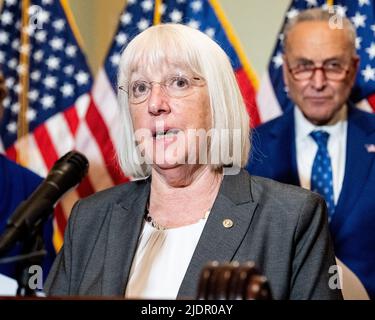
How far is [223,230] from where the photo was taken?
1.80m

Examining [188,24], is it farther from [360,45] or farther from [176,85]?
[176,85]

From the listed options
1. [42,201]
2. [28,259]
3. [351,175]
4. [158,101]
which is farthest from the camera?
[351,175]

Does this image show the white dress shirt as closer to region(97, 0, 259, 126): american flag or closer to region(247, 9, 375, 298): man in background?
region(247, 9, 375, 298): man in background

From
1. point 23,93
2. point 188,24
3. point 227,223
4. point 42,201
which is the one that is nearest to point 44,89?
point 23,93

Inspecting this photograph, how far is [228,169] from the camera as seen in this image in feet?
6.40

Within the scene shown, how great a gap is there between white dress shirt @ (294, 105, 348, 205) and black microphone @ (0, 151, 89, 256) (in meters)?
0.88

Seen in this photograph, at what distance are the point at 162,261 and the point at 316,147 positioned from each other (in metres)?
0.92

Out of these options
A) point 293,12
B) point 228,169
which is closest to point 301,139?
point 293,12

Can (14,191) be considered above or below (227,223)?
below

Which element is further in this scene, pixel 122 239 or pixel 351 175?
pixel 351 175

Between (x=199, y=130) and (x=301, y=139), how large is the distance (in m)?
0.78

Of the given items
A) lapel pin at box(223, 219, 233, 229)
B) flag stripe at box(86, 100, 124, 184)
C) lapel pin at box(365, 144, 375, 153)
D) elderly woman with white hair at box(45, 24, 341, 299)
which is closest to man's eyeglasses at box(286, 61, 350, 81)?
lapel pin at box(365, 144, 375, 153)

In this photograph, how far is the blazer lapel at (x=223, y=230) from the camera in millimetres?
1752

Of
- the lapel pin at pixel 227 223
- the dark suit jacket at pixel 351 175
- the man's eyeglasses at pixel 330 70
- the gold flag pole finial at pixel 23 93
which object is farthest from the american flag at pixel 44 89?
the lapel pin at pixel 227 223
